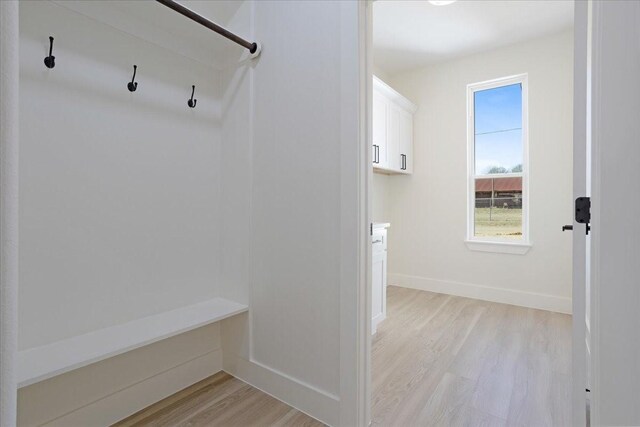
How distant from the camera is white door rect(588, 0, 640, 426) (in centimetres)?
92

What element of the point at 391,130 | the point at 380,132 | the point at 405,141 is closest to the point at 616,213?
the point at 380,132

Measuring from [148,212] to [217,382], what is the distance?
1.10 meters

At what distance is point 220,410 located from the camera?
164cm

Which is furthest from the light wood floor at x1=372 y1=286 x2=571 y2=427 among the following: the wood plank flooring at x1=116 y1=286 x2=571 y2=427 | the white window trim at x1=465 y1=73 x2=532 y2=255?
the white window trim at x1=465 y1=73 x2=532 y2=255

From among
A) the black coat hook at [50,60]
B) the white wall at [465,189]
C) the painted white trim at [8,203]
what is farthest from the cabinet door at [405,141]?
the painted white trim at [8,203]

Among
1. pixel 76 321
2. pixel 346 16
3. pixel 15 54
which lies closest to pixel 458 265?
pixel 346 16

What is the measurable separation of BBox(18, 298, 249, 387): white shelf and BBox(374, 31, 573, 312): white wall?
8.84ft

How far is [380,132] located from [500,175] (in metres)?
1.50

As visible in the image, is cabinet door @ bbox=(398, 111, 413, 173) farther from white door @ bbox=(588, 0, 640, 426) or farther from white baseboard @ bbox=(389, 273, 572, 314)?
white door @ bbox=(588, 0, 640, 426)

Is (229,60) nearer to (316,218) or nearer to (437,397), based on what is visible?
(316,218)

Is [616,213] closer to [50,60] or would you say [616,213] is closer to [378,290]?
[378,290]

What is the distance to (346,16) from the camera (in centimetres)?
147

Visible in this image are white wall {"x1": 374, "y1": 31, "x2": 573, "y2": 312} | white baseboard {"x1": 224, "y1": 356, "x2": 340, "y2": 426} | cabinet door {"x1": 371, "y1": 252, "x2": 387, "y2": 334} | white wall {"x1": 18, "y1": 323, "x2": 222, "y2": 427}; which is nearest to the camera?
white wall {"x1": 18, "y1": 323, "x2": 222, "y2": 427}

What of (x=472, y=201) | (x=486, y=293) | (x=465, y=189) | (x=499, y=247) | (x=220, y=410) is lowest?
(x=220, y=410)
